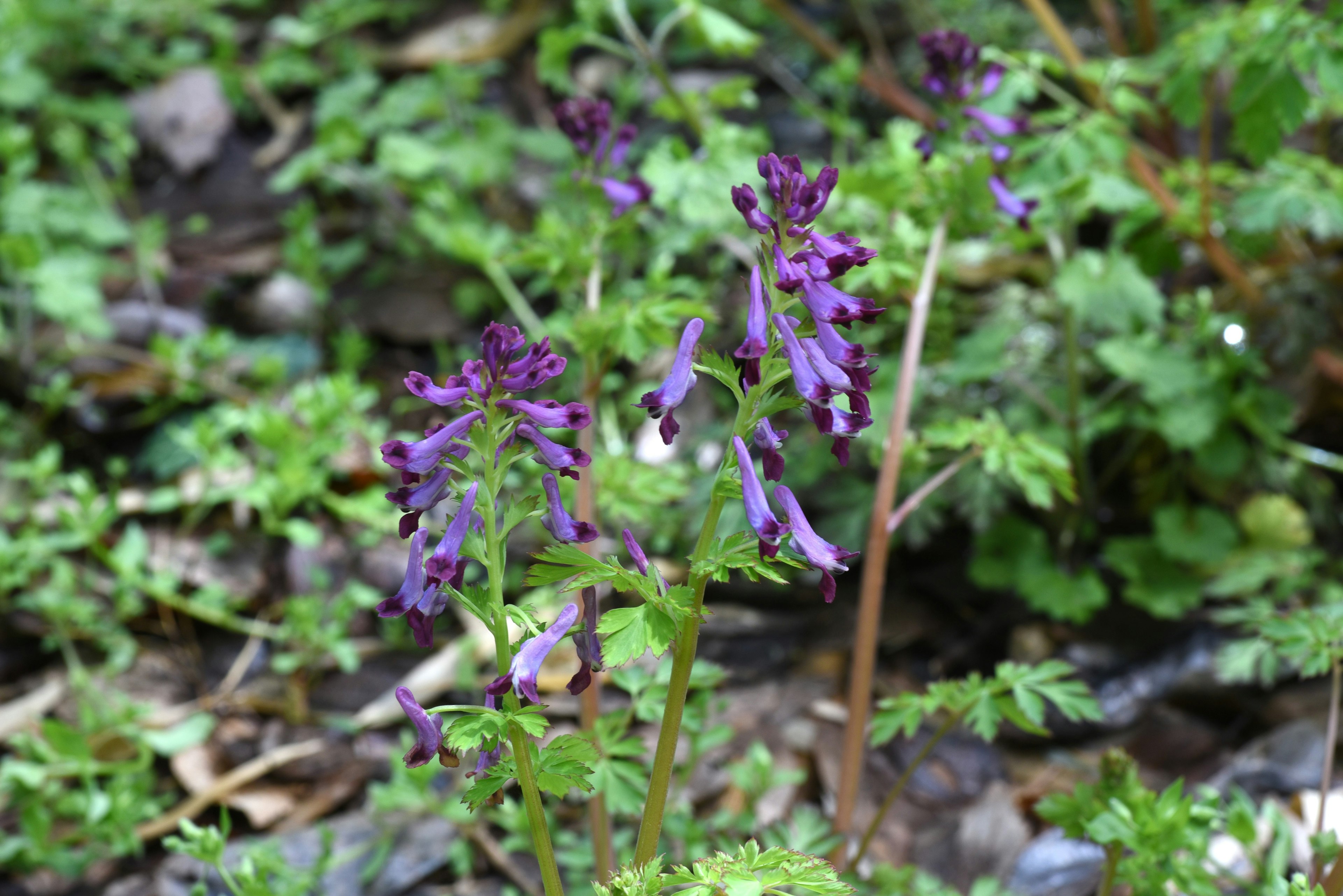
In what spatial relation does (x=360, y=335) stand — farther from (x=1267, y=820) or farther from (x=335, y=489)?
(x=1267, y=820)

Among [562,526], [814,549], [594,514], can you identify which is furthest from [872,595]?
[562,526]

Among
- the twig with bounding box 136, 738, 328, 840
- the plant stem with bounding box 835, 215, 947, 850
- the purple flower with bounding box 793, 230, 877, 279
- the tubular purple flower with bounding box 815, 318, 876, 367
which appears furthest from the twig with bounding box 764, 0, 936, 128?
the twig with bounding box 136, 738, 328, 840

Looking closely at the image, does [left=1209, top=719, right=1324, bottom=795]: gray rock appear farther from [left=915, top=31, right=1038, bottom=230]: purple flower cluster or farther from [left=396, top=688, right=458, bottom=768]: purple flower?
[left=396, top=688, right=458, bottom=768]: purple flower

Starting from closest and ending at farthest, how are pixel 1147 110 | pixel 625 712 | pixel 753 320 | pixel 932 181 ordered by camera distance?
pixel 753 320
pixel 625 712
pixel 932 181
pixel 1147 110

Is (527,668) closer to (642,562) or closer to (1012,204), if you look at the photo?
(642,562)

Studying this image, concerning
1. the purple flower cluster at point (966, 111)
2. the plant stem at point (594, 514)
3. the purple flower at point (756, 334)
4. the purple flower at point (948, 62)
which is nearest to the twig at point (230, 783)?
the plant stem at point (594, 514)

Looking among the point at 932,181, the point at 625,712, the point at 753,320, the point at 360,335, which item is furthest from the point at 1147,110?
the point at 360,335
